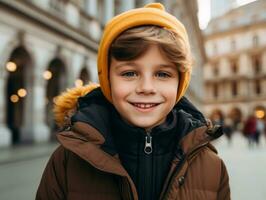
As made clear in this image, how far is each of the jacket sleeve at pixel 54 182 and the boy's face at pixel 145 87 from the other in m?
0.37

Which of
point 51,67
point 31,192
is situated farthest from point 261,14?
point 31,192

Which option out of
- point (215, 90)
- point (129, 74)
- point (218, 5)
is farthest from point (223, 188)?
point (218, 5)

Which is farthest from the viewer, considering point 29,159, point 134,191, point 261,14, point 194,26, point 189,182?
point 261,14

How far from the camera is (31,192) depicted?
6.35 m

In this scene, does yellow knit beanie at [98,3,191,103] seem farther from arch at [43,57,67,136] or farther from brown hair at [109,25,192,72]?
arch at [43,57,67,136]

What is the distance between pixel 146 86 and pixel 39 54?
14.7 m

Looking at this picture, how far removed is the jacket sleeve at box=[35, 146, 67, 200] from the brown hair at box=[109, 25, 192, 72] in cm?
55

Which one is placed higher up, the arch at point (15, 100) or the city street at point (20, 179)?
the arch at point (15, 100)

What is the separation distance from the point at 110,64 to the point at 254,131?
20321 millimetres

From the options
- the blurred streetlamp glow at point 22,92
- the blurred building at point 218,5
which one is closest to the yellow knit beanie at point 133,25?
the blurred streetlamp glow at point 22,92

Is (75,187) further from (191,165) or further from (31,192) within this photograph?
(31,192)

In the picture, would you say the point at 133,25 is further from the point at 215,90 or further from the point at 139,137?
the point at 215,90

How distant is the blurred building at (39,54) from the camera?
44.6ft

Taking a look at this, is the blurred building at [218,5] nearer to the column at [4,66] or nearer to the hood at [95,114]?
the column at [4,66]
